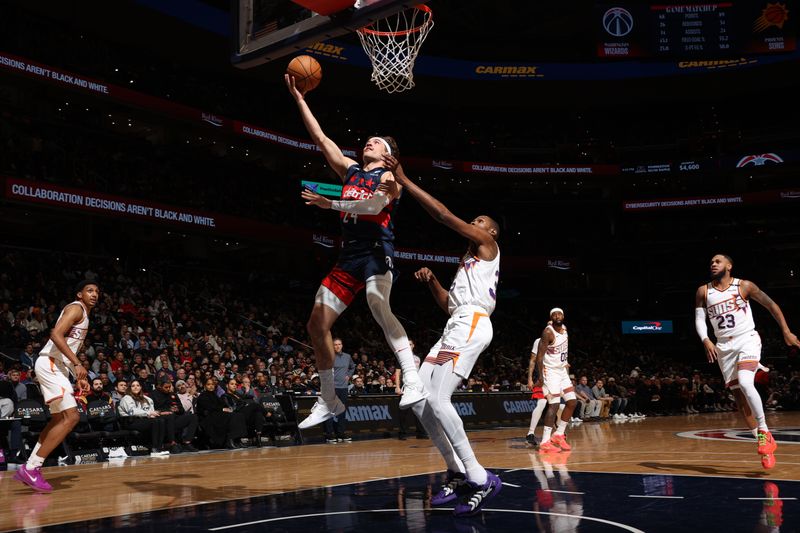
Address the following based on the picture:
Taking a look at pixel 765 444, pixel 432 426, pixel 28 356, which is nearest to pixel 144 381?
pixel 28 356

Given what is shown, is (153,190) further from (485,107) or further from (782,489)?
(782,489)

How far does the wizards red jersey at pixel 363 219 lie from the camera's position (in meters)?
6.25

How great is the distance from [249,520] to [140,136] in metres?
26.7

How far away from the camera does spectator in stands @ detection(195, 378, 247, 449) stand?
528 inches

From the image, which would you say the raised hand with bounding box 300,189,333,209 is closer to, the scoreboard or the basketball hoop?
the basketball hoop

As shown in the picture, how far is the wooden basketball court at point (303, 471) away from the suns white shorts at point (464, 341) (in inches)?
45.1

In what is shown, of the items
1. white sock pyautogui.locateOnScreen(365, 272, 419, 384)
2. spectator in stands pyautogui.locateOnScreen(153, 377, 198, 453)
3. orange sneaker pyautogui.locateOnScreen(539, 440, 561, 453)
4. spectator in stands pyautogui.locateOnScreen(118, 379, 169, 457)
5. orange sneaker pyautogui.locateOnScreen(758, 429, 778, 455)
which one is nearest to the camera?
white sock pyautogui.locateOnScreen(365, 272, 419, 384)

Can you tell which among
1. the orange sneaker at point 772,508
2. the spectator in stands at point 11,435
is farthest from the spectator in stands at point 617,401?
the orange sneaker at point 772,508

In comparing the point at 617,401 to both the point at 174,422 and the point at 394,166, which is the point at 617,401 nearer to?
the point at 174,422

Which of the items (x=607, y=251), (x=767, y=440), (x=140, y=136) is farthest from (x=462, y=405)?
(x=607, y=251)

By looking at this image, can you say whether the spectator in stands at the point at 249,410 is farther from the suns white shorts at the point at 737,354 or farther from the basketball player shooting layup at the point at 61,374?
the suns white shorts at the point at 737,354

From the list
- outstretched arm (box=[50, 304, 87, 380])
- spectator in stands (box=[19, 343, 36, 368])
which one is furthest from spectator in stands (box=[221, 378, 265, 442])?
outstretched arm (box=[50, 304, 87, 380])

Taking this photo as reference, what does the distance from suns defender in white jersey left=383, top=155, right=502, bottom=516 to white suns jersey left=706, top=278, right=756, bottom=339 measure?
11.9 feet

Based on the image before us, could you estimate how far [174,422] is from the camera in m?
12.9
